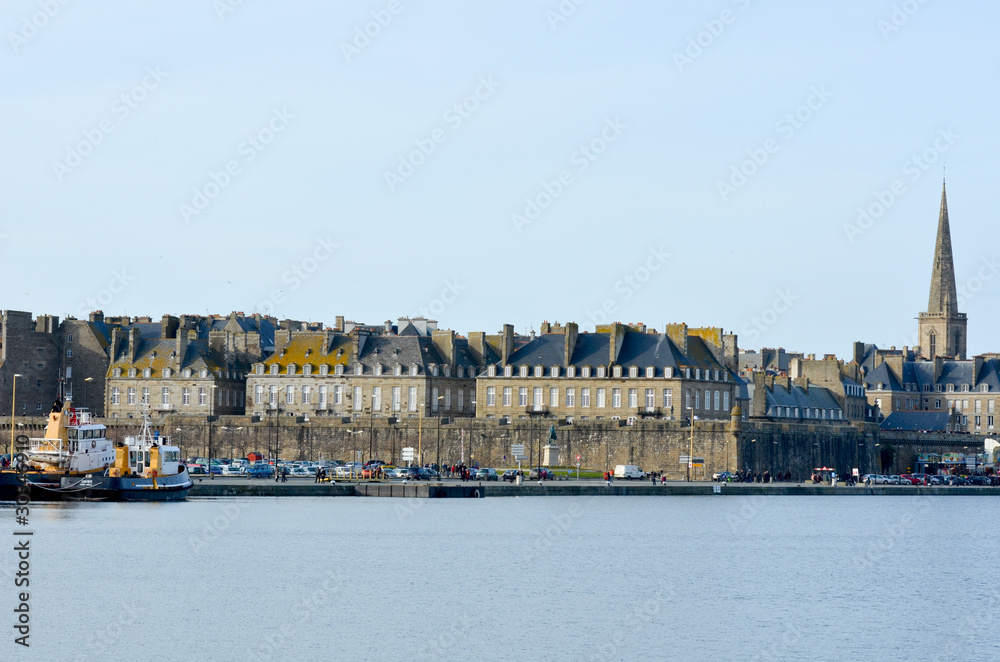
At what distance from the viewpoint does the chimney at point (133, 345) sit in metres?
105

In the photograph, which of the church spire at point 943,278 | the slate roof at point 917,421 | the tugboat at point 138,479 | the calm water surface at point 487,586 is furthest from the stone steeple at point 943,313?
the tugboat at point 138,479

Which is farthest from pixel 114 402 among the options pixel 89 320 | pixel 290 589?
pixel 290 589

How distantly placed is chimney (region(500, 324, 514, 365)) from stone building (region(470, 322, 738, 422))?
6 cm

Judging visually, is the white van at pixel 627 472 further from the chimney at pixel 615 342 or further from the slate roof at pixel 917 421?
the slate roof at pixel 917 421

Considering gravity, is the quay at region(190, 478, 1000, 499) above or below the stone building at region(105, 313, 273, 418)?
below

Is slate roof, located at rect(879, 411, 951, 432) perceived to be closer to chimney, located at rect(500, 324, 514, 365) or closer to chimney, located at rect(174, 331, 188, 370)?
chimney, located at rect(500, 324, 514, 365)

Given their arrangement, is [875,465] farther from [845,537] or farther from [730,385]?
[845,537]

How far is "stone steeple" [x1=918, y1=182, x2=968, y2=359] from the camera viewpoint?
161m

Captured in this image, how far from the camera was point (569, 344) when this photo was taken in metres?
97.3

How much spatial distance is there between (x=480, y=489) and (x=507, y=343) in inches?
945

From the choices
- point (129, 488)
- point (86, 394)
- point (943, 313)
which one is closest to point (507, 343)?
point (86, 394)

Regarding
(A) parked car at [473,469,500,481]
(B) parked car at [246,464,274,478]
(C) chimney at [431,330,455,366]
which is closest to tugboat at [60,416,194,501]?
(B) parked car at [246,464,274,478]

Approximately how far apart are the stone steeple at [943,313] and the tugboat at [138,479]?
105 metres

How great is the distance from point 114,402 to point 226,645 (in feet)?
238
